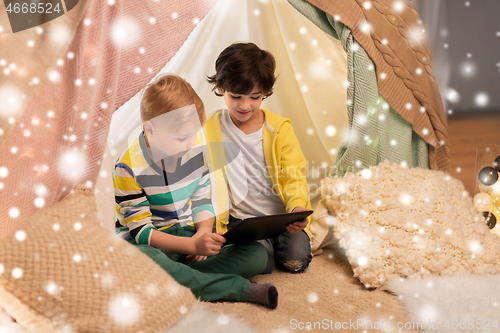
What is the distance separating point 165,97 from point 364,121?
660 millimetres

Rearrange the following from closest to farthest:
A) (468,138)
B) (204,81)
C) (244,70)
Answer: (244,70)
(204,81)
(468,138)

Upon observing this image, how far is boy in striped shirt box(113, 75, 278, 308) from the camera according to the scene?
956 mm

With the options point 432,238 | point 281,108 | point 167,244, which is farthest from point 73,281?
point 281,108

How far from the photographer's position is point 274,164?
1236 millimetres

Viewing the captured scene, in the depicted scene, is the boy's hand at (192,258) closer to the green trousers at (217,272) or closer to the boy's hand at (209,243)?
the green trousers at (217,272)

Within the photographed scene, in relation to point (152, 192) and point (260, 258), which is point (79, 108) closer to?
point (152, 192)

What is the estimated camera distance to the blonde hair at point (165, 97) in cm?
102

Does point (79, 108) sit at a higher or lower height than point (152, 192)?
higher

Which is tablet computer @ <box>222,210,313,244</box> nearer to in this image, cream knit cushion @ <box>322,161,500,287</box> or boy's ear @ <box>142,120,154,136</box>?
cream knit cushion @ <box>322,161,500,287</box>

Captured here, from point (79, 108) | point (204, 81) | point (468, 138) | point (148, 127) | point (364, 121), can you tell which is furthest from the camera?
point (468, 138)

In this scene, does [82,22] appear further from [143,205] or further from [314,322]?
[314,322]

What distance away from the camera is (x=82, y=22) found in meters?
0.92

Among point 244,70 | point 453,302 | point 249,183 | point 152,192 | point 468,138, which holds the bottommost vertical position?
point 468,138

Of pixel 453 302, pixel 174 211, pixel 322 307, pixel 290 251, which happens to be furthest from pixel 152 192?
pixel 453 302
